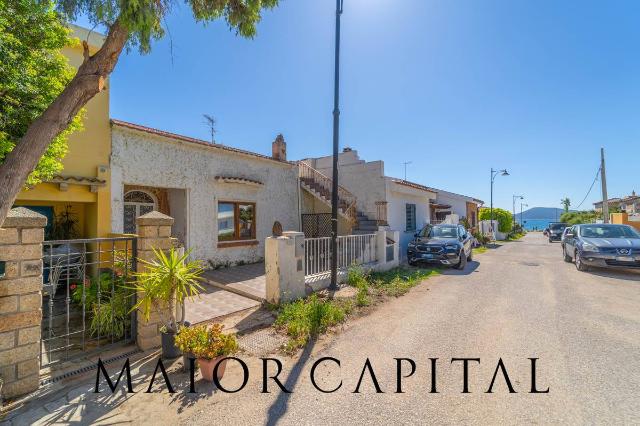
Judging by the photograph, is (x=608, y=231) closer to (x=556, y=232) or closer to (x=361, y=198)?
(x=361, y=198)

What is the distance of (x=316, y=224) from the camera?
14047mm

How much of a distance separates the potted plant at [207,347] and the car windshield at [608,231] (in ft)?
45.2

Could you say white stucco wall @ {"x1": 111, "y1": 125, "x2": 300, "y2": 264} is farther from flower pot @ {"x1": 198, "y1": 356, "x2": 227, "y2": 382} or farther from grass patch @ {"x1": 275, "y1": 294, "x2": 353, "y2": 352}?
flower pot @ {"x1": 198, "y1": 356, "x2": 227, "y2": 382}

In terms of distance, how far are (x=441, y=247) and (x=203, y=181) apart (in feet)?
29.7

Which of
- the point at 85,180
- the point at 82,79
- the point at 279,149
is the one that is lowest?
the point at 85,180

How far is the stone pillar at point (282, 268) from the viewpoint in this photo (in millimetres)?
6492

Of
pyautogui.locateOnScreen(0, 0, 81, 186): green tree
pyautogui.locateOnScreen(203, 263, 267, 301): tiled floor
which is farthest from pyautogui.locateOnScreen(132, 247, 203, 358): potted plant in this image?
pyautogui.locateOnScreen(203, 263, 267, 301): tiled floor

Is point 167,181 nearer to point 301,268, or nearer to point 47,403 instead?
point 301,268

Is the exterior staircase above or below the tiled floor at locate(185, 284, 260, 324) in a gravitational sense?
above

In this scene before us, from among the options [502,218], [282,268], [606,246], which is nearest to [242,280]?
[282,268]

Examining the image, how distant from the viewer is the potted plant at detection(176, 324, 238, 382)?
3.64 m

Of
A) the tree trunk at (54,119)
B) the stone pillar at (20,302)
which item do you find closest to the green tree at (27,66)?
the tree trunk at (54,119)

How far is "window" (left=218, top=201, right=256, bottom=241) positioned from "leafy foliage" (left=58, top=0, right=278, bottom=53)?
6.92 m

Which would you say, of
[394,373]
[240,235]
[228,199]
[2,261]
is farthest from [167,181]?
[394,373]
